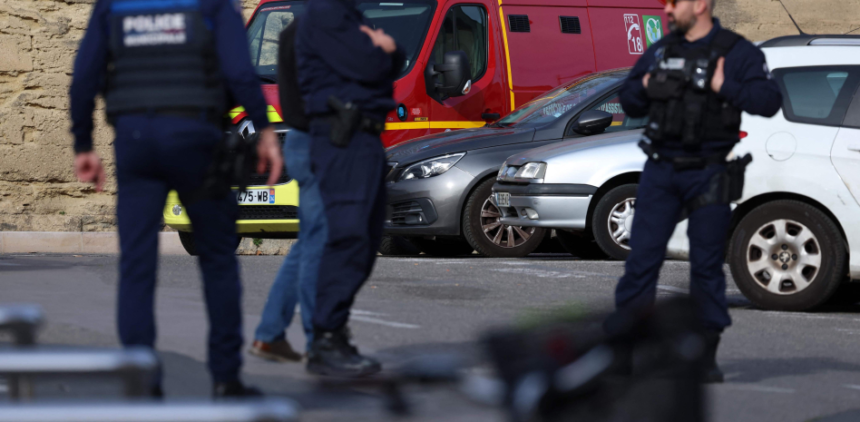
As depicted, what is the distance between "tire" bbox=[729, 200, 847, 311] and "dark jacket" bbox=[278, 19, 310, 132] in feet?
11.9

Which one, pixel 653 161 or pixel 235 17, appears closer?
pixel 235 17

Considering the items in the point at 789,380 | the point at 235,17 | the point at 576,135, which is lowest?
the point at 789,380

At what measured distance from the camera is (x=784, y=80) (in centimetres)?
780

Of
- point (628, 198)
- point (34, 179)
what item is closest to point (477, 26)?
point (628, 198)

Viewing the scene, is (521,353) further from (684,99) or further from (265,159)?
(684,99)

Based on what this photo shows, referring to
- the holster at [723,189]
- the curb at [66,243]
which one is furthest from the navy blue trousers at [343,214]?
the curb at [66,243]

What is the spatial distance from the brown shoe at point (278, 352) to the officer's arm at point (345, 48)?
1.18m

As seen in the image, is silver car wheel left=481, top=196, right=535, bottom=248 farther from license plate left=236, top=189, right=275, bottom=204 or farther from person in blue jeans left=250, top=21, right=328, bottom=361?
person in blue jeans left=250, top=21, right=328, bottom=361

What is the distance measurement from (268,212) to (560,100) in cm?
285

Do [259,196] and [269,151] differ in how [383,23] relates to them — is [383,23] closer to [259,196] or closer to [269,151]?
[259,196]

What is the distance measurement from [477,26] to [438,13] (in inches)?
21.6

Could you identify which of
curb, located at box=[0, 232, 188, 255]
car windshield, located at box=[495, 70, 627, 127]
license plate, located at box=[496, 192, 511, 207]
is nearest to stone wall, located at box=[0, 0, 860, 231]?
curb, located at box=[0, 232, 188, 255]

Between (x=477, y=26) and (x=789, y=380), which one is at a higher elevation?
(x=477, y=26)

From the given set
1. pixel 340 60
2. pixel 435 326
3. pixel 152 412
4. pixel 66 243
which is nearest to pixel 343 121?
pixel 340 60
